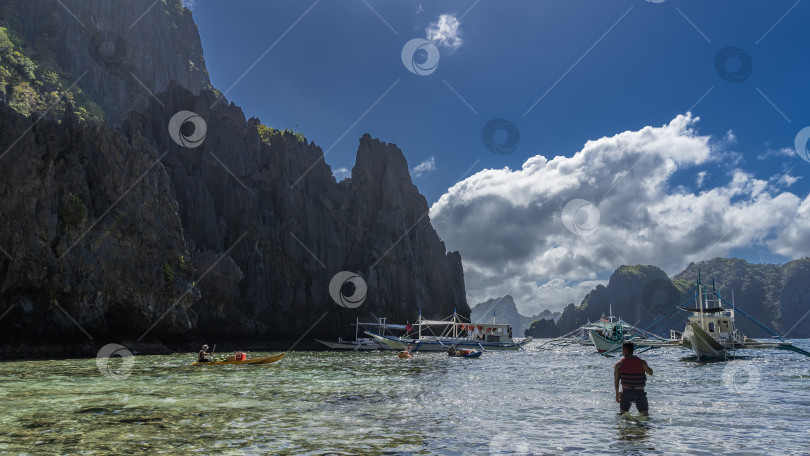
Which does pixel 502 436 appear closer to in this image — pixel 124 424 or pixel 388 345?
pixel 124 424

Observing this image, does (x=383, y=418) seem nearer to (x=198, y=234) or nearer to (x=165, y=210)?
(x=165, y=210)

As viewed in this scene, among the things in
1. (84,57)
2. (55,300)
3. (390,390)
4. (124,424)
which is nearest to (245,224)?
(55,300)

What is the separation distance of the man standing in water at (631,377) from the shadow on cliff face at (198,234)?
56.3 meters

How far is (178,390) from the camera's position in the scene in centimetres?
2295

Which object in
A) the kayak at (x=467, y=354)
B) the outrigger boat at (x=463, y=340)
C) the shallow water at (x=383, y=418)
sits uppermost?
the outrigger boat at (x=463, y=340)

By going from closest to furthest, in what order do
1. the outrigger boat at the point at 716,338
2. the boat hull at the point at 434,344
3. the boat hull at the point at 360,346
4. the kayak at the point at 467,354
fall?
the outrigger boat at the point at 716,338 < the kayak at the point at 467,354 < the boat hull at the point at 434,344 < the boat hull at the point at 360,346

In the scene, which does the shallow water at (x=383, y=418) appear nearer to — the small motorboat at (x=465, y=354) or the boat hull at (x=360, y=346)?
the small motorboat at (x=465, y=354)

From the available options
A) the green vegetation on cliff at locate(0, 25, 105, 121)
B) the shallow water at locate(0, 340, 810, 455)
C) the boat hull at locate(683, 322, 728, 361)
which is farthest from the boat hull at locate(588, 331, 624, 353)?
the green vegetation on cliff at locate(0, 25, 105, 121)

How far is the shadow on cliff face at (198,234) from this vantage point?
52.3 meters

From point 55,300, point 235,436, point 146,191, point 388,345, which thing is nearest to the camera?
point 235,436

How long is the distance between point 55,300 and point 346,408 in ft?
161

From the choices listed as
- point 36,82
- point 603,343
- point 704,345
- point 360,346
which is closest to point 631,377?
A: point 704,345

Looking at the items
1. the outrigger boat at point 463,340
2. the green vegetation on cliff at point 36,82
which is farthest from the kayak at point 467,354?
the green vegetation on cliff at point 36,82

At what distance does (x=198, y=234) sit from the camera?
289ft
